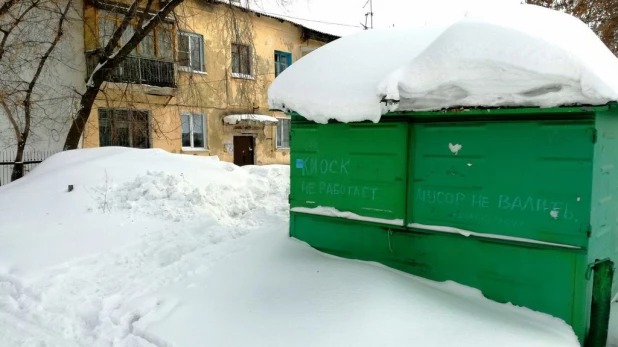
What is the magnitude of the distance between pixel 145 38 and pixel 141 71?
1.45 m

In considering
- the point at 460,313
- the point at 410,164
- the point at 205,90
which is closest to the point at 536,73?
the point at 410,164

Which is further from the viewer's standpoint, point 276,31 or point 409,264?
point 276,31

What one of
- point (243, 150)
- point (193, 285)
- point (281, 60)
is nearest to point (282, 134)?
point (243, 150)

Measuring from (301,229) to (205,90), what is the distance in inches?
491

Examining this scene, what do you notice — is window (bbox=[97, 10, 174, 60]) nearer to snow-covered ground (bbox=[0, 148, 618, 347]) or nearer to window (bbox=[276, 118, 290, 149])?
window (bbox=[276, 118, 290, 149])

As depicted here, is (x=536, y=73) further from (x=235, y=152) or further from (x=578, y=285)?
(x=235, y=152)

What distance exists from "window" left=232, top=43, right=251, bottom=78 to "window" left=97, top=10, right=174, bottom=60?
3.23m

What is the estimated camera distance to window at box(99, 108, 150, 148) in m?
13.5

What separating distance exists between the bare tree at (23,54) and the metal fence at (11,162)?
0.89ft

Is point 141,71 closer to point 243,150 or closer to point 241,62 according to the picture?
point 241,62

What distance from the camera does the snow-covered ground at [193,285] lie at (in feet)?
10.4

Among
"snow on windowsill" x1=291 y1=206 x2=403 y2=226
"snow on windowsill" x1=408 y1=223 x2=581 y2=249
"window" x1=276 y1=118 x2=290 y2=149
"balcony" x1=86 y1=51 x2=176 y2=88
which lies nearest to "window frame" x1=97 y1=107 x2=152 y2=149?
"balcony" x1=86 y1=51 x2=176 y2=88

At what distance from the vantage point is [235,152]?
17.6 meters

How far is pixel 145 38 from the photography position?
46.3 ft
